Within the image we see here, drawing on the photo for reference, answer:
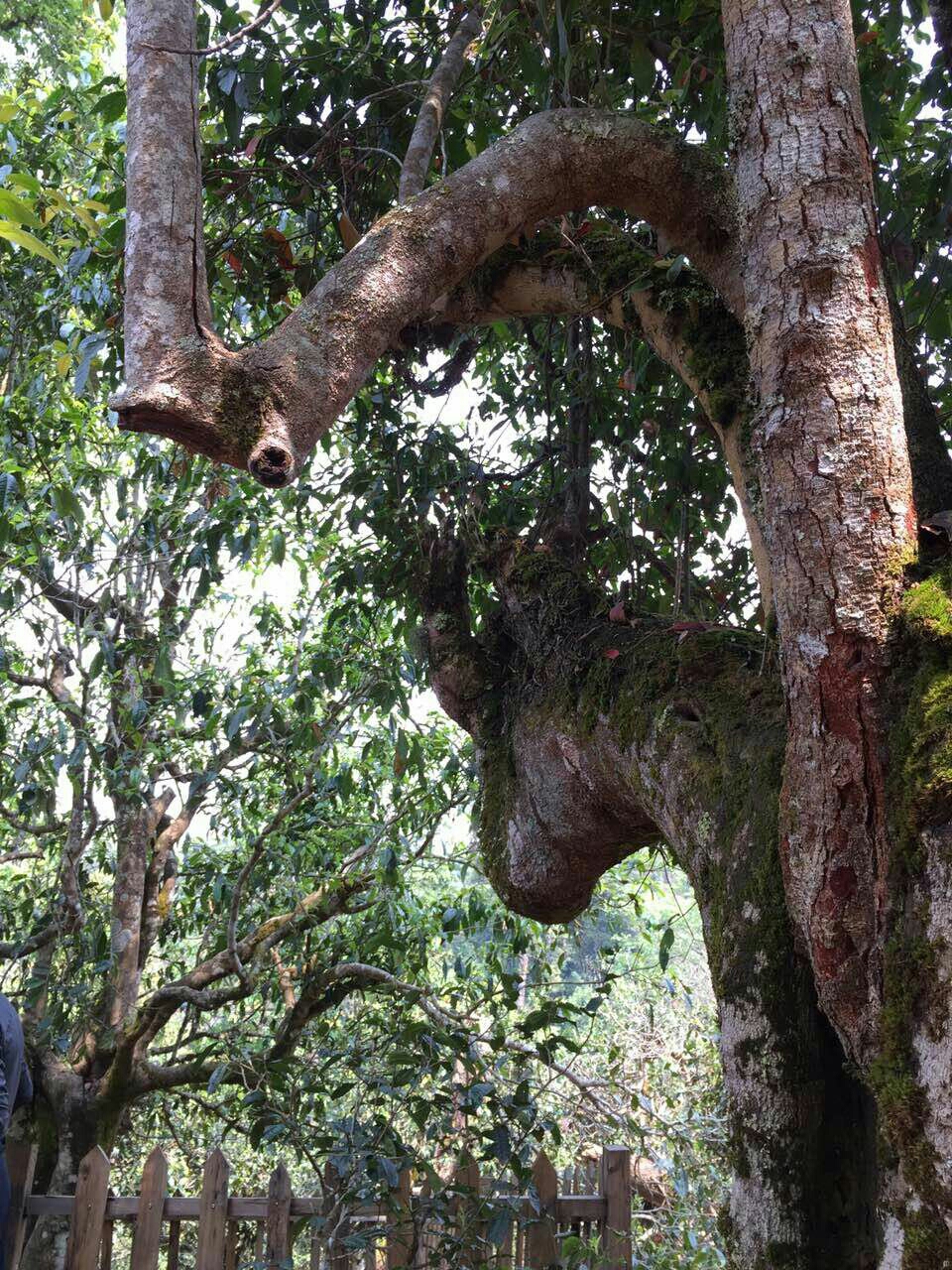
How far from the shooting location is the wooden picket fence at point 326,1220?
→ 3361 mm

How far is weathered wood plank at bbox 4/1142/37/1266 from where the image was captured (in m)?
4.04

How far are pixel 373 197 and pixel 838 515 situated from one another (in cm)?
275

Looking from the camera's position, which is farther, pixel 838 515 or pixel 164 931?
pixel 164 931

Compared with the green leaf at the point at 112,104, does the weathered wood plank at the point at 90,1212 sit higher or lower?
lower

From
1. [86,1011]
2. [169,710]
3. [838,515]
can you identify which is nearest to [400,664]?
[169,710]

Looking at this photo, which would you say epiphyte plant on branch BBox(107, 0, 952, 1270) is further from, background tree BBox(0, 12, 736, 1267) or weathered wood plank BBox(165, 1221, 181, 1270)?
weathered wood plank BBox(165, 1221, 181, 1270)

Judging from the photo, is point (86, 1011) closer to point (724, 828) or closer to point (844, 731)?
point (724, 828)

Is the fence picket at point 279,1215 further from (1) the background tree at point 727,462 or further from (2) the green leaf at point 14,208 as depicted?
(2) the green leaf at point 14,208

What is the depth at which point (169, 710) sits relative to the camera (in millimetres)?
5574

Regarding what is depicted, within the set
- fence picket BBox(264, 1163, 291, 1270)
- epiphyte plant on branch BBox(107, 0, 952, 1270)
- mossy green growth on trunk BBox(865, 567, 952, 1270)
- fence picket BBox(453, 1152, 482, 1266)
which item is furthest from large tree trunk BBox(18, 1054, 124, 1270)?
mossy green growth on trunk BBox(865, 567, 952, 1270)

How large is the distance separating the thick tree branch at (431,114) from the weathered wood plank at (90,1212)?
11.6ft

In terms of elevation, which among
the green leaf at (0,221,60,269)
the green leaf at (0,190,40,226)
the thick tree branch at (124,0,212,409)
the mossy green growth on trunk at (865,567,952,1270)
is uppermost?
the thick tree branch at (124,0,212,409)

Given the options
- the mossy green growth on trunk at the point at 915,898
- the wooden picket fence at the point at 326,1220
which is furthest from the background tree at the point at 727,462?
the wooden picket fence at the point at 326,1220

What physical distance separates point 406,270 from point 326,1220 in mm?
2912
